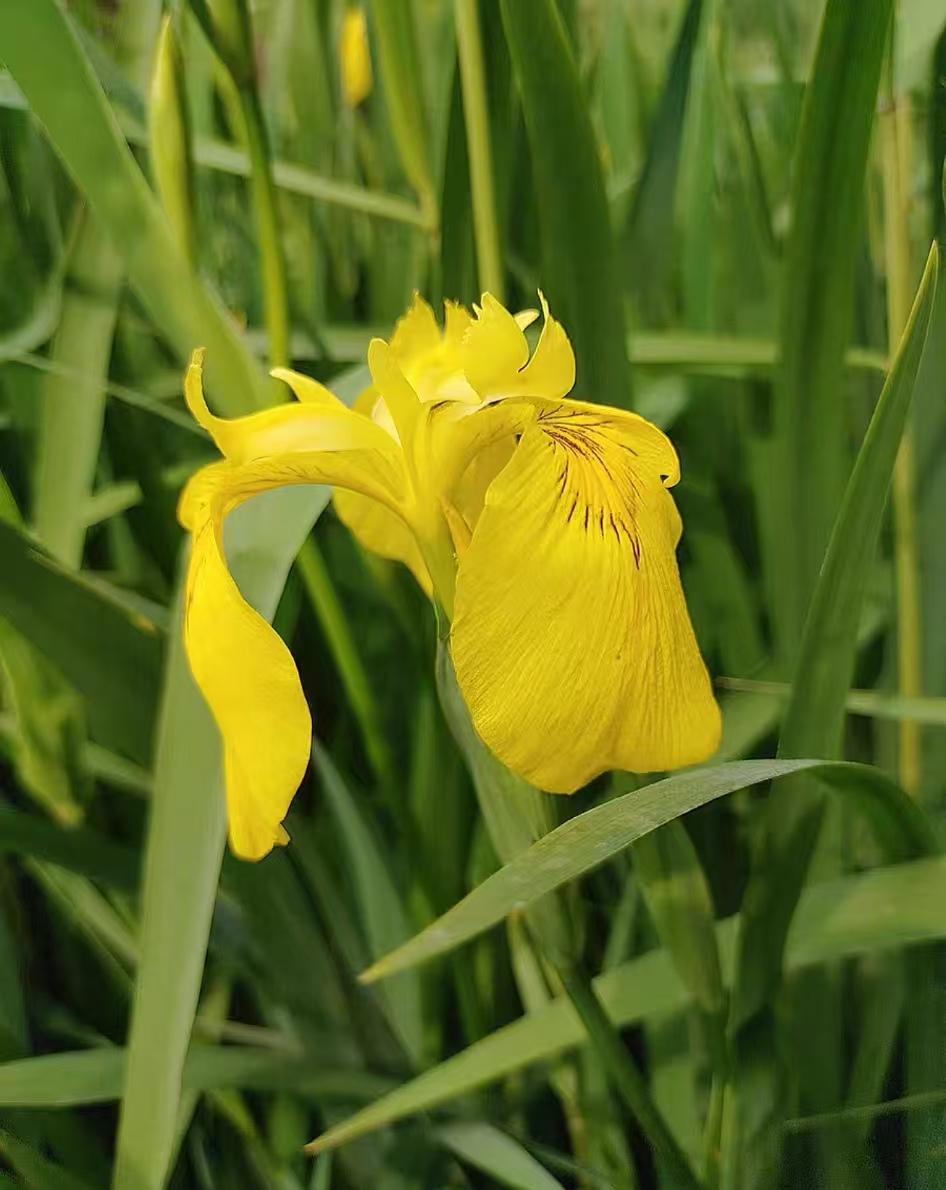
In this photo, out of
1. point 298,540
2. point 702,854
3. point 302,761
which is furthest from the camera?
point 702,854

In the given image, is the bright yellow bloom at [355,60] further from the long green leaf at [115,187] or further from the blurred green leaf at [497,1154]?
the blurred green leaf at [497,1154]

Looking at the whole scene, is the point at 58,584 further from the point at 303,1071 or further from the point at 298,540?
the point at 303,1071

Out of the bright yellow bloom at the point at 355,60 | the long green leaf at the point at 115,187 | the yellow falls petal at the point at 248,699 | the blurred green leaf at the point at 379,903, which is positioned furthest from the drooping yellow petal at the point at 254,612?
the bright yellow bloom at the point at 355,60

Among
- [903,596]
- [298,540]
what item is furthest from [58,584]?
[903,596]

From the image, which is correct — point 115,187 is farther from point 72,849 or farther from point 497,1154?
point 497,1154

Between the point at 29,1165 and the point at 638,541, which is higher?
the point at 638,541

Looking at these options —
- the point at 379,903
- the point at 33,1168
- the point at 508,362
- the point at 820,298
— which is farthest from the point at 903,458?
the point at 33,1168
